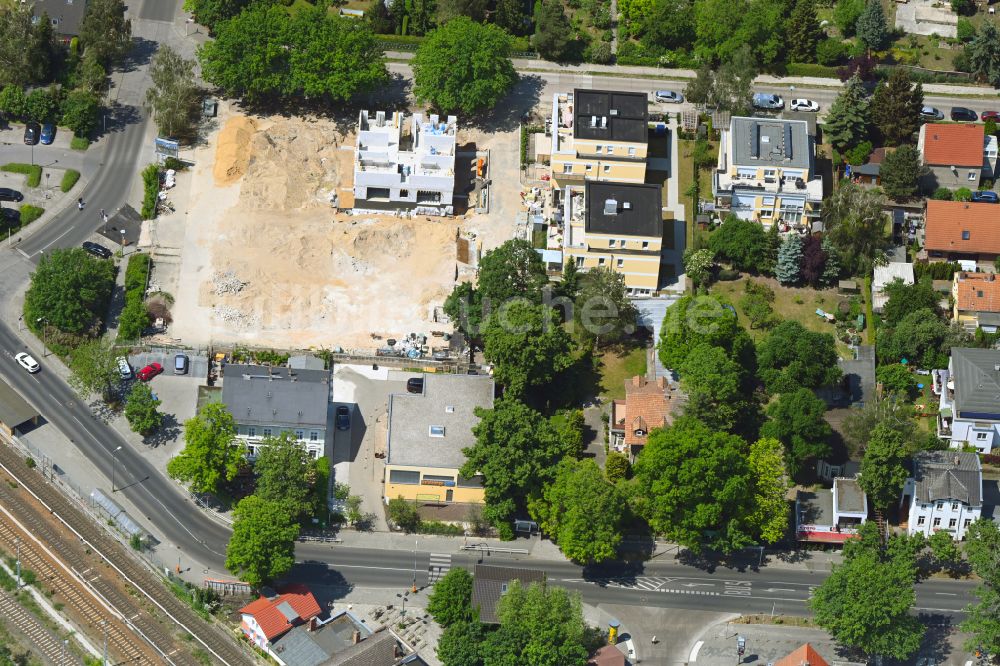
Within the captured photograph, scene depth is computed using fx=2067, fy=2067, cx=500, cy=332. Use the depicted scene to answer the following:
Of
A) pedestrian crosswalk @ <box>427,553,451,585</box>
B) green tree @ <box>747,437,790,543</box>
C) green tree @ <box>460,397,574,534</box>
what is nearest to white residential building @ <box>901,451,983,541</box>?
green tree @ <box>747,437,790,543</box>

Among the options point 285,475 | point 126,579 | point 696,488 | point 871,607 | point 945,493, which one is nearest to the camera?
point 871,607

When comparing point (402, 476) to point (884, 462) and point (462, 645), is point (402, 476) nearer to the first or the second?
point (462, 645)

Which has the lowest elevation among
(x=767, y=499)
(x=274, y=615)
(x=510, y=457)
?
(x=274, y=615)

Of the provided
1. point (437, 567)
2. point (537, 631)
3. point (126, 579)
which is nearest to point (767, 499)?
point (537, 631)

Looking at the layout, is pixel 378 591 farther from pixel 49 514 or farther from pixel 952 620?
pixel 952 620

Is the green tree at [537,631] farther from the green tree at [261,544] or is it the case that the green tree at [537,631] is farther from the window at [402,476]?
the green tree at [261,544]

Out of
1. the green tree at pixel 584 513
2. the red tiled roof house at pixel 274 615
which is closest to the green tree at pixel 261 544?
the red tiled roof house at pixel 274 615

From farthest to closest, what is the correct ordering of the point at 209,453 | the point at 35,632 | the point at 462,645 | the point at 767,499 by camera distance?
the point at 209,453 < the point at 767,499 < the point at 35,632 < the point at 462,645
